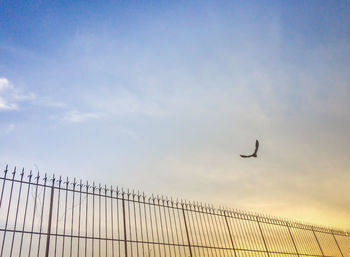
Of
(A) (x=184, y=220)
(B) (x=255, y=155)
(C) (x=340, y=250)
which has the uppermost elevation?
(B) (x=255, y=155)

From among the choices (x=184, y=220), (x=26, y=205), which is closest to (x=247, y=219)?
(x=184, y=220)

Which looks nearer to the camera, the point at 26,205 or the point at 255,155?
the point at 26,205

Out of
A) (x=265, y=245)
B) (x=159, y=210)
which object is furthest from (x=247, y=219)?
(x=159, y=210)

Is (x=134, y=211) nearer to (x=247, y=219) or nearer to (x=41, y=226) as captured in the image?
(x=41, y=226)

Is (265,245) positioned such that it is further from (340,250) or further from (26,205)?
→ (26,205)

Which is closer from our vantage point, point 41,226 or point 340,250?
point 41,226

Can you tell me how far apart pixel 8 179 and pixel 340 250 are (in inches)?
799

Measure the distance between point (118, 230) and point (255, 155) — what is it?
5389mm

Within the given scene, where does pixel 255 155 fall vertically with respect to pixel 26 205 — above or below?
above

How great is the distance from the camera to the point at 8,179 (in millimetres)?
7621

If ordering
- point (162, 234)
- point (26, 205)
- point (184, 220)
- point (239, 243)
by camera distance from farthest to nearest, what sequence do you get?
point (239, 243)
point (184, 220)
point (162, 234)
point (26, 205)

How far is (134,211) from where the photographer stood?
988 cm

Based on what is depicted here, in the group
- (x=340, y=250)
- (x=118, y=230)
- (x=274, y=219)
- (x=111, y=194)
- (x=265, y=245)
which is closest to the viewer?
(x=118, y=230)

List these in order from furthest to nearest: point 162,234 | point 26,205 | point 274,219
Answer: point 274,219
point 162,234
point 26,205
